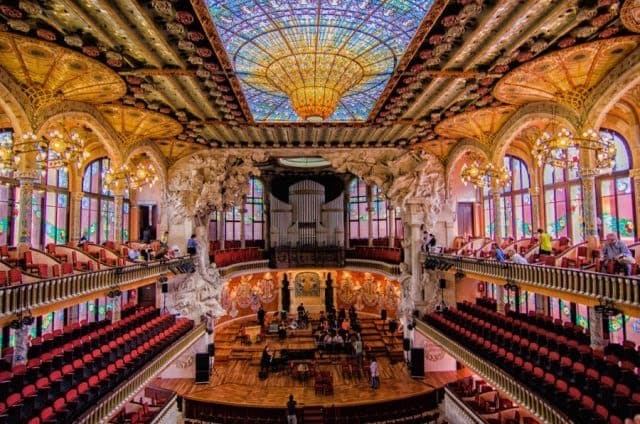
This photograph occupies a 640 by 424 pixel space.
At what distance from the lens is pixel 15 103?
1040 centimetres

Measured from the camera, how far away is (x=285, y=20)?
9.02 metres

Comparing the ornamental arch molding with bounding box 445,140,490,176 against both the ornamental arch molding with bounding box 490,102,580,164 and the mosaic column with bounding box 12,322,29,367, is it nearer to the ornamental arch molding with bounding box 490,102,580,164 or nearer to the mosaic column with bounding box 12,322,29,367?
the ornamental arch molding with bounding box 490,102,580,164

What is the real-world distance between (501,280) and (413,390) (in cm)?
643

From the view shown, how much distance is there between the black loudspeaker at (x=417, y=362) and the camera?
18203 mm

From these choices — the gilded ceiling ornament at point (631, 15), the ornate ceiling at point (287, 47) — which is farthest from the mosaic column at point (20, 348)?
the gilded ceiling ornament at point (631, 15)

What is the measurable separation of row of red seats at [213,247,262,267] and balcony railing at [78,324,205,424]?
6.05 meters

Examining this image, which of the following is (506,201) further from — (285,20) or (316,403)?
(285,20)

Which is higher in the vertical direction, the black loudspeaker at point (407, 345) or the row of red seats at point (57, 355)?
the row of red seats at point (57, 355)

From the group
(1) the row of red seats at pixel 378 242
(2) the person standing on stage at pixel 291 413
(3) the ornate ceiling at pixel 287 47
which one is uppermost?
(3) the ornate ceiling at pixel 287 47

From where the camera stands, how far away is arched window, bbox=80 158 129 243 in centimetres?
2016

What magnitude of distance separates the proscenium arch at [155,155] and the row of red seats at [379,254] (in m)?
12.7

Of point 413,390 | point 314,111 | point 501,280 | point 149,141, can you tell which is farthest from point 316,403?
point 149,141

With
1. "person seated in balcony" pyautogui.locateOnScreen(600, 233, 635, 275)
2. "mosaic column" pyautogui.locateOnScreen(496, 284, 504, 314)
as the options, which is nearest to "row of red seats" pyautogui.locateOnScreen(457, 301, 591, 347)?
"mosaic column" pyautogui.locateOnScreen(496, 284, 504, 314)

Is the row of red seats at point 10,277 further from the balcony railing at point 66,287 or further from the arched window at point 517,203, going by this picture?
the arched window at point 517,203
